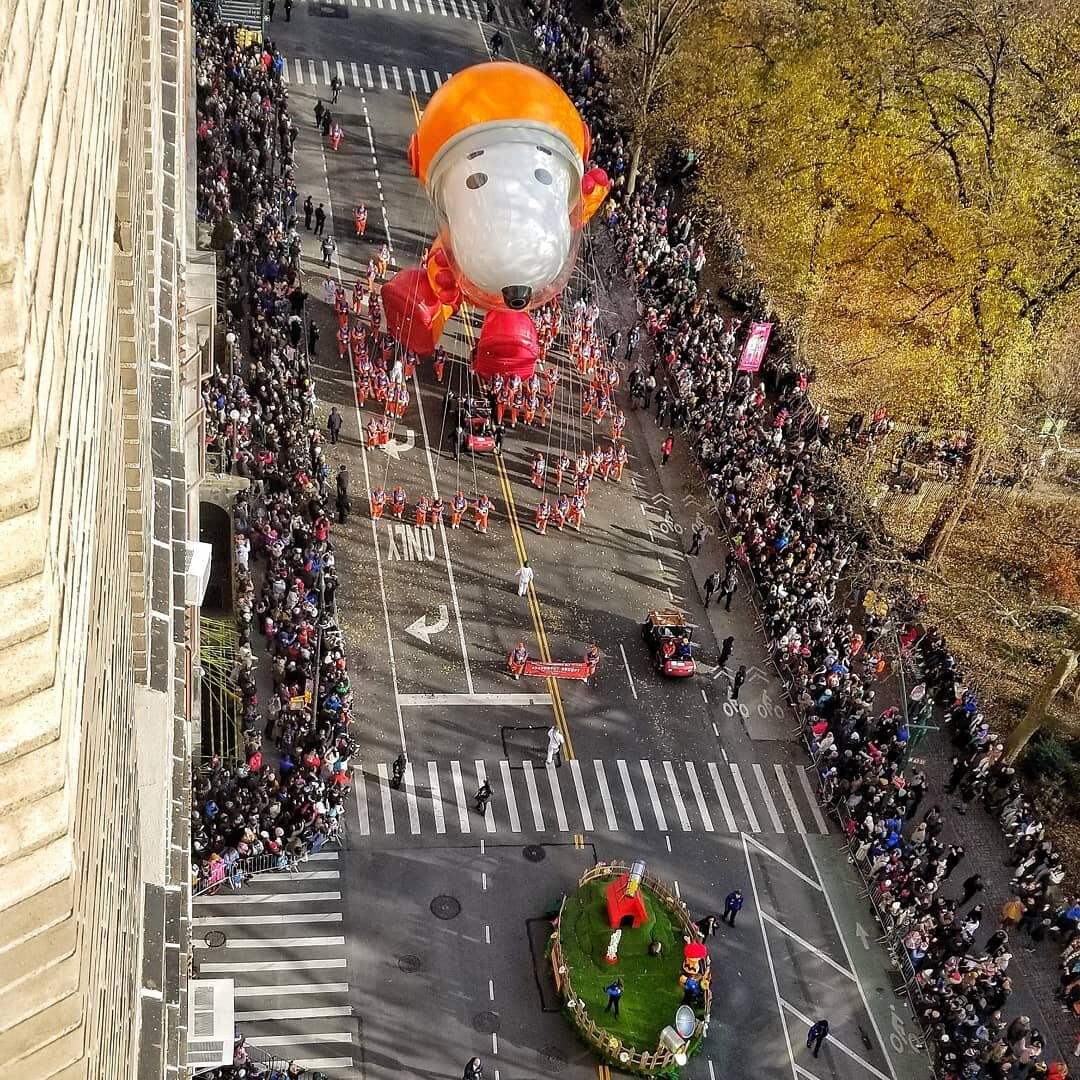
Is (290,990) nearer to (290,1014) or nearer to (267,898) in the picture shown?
(290,1014)

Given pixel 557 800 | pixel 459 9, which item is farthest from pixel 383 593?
pixel 459 9

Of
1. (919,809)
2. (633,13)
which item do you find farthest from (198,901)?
(633,13)

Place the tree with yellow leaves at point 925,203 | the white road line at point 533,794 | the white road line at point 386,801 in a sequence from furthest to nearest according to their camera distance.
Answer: the tree with yellow leaves at point 925,203 < the white road line at point 533,794 < the white road line at point 386,801

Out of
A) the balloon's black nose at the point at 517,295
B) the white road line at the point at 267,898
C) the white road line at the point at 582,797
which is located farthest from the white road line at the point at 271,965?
the balloon's black nose at the point at 517,295

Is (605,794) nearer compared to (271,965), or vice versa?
(271,965)

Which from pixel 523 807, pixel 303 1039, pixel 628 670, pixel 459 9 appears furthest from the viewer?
pixel 459 9

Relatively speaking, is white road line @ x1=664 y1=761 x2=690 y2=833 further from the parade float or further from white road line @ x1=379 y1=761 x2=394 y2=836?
white road line @ x1=379 y1=761 x2=394 y2=836

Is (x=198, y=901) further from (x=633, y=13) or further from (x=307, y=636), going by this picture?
(x=633, y=13)

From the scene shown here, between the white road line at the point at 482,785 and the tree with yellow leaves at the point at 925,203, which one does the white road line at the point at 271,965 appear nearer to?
the white road line at the point at 482,785
